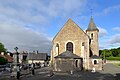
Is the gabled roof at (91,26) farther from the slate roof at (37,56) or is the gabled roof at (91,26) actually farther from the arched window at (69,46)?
the slate roof at (37,56)

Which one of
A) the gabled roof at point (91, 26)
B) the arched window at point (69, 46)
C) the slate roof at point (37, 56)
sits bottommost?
the slate roof at point (37, 56)

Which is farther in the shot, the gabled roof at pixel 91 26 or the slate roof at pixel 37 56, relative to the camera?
the slate roof at pixel 37 56

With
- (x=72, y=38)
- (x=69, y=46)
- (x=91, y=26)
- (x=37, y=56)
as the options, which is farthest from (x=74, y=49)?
(x=37, y=56)

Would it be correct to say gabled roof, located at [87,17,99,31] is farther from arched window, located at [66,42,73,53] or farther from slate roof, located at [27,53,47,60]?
slate roof, located at [27,53,47,60]

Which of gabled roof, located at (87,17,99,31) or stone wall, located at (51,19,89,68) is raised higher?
gabled roof, located at (87,17,99,31)

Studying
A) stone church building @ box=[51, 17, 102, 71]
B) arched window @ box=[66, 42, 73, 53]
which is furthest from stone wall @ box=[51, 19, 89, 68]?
arched window @ box=[66, 42, 73, 53]

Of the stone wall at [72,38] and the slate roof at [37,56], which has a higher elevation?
the stone wall at [72,38]

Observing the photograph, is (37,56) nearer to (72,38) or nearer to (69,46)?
(69,46)

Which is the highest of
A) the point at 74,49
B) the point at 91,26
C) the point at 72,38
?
the point at 91,26

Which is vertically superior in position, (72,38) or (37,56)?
(72,38)

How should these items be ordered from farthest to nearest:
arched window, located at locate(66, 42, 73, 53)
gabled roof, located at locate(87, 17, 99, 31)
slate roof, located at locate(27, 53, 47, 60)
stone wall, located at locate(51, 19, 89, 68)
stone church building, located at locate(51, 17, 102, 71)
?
slate roof, located at locate(27, 53, 47, 60) → gabled roof, located at locate(87, 17, 99, 31) → arched window, located at locate(66, 42, 73, 53) → stone wall, located at locate(51, 19, 89, 68) → stone church building, located at locate(51, 17, 102, 71)

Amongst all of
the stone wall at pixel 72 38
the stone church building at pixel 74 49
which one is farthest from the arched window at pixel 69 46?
the stone wall at pixel 72 38

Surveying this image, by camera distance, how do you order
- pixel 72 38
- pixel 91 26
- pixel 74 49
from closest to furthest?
pixel 74 49 < pixel 72 38 < pixel 91 26

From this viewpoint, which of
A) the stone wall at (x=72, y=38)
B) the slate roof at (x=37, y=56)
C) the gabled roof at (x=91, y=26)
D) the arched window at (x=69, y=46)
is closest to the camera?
the stone wall at (x=72, y=38)
